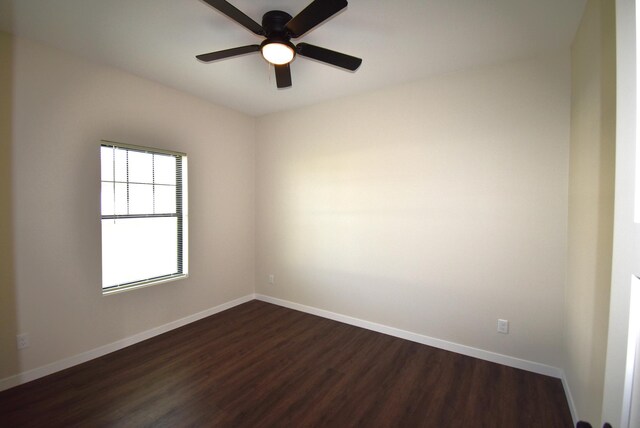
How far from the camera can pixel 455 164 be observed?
263 cm

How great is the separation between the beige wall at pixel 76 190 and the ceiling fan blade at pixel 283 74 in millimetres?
1652

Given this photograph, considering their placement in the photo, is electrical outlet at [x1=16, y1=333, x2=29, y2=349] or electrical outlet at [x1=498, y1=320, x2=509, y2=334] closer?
electrical outlet at [x1=16, y1=333, x2=29, y2=349]

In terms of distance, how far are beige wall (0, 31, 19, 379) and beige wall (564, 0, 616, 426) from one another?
12.6 ft

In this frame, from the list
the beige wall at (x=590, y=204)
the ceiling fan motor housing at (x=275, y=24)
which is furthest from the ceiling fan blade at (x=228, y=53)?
the beige wall at (x=590, y=204)

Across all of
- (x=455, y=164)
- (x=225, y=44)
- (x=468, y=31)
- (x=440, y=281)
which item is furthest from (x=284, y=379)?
(x=468, y=31)

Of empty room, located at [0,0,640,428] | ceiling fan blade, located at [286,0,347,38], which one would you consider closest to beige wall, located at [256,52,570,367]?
empty room, located at [0,0,640,428]

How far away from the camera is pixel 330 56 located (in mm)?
1885

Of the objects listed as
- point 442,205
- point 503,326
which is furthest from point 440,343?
point 442,205

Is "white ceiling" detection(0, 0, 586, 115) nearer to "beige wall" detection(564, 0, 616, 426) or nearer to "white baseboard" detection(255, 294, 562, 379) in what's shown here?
"beige wall" detection(564, 0, 616, 426)

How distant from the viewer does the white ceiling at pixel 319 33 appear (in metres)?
1.79

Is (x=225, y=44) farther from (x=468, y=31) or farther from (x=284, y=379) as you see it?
(x=284, y=379)

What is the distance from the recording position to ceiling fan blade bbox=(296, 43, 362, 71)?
1.84 metres

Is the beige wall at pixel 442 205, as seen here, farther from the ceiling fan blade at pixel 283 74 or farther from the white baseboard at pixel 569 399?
the ceiling fan blade at pixel 283 74

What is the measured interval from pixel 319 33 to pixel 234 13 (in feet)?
2.50
